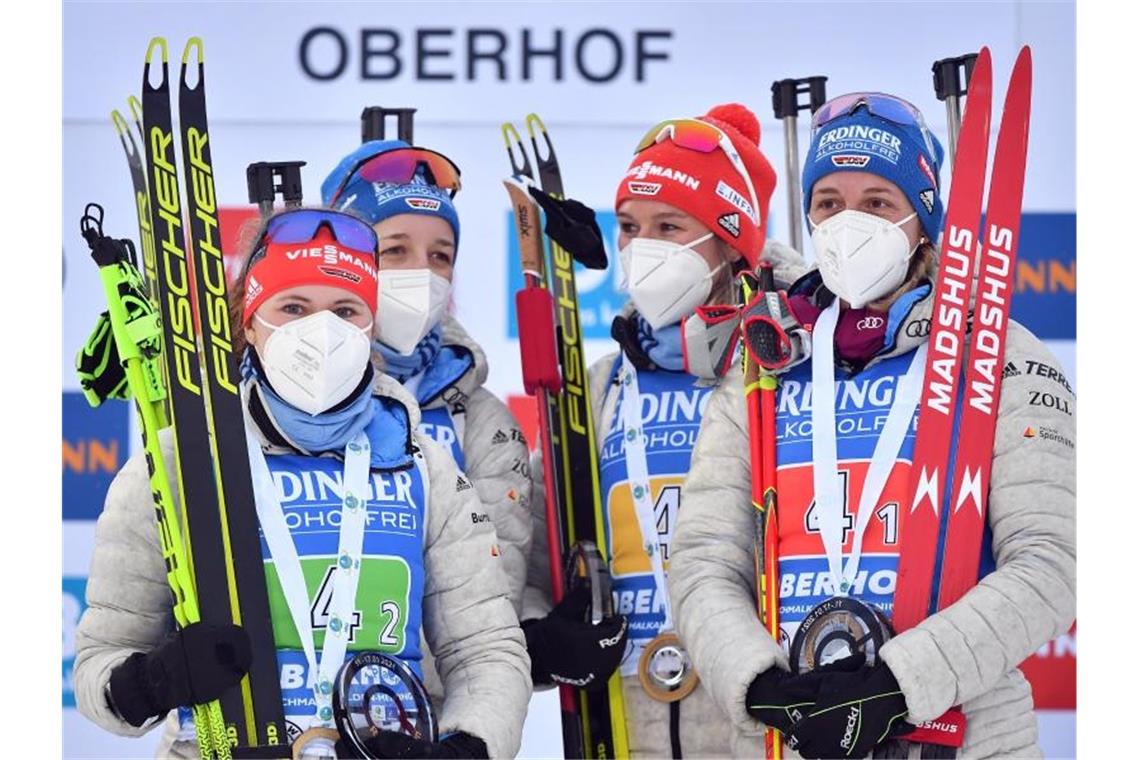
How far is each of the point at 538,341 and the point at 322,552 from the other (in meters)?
0.91

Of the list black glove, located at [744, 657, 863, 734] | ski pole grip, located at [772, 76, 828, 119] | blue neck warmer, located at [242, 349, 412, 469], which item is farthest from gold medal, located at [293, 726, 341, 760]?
ski pole grip, located at [772, 76, 828, 119]

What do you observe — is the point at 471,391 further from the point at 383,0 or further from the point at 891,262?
the point at 383,0

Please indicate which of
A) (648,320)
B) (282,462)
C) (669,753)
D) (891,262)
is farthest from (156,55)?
(669,753)

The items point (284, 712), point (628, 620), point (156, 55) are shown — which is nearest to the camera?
point (284, 712)

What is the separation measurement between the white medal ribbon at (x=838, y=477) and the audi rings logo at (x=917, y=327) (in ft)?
0.13

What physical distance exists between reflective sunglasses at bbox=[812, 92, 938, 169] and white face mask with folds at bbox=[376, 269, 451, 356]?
0.90 meters

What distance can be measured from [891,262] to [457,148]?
7.62 feet

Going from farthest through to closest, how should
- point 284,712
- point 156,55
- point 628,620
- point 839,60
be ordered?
1. point 839,60
2. point 628,620
3. point 156,55
4. point 284,712

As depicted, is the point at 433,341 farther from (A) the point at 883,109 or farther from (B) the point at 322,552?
(A) the point at 883,109

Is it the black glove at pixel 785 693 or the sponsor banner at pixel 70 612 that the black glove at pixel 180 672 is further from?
the sponsor banner at pixel 70 612

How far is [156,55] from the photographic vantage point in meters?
3.18

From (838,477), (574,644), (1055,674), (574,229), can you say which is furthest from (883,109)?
(1055,674)

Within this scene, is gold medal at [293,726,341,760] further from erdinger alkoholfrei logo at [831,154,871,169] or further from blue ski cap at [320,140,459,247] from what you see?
erdinger alkoholfrei logo at [831,154,871,169]

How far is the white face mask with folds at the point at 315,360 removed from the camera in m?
2.80
